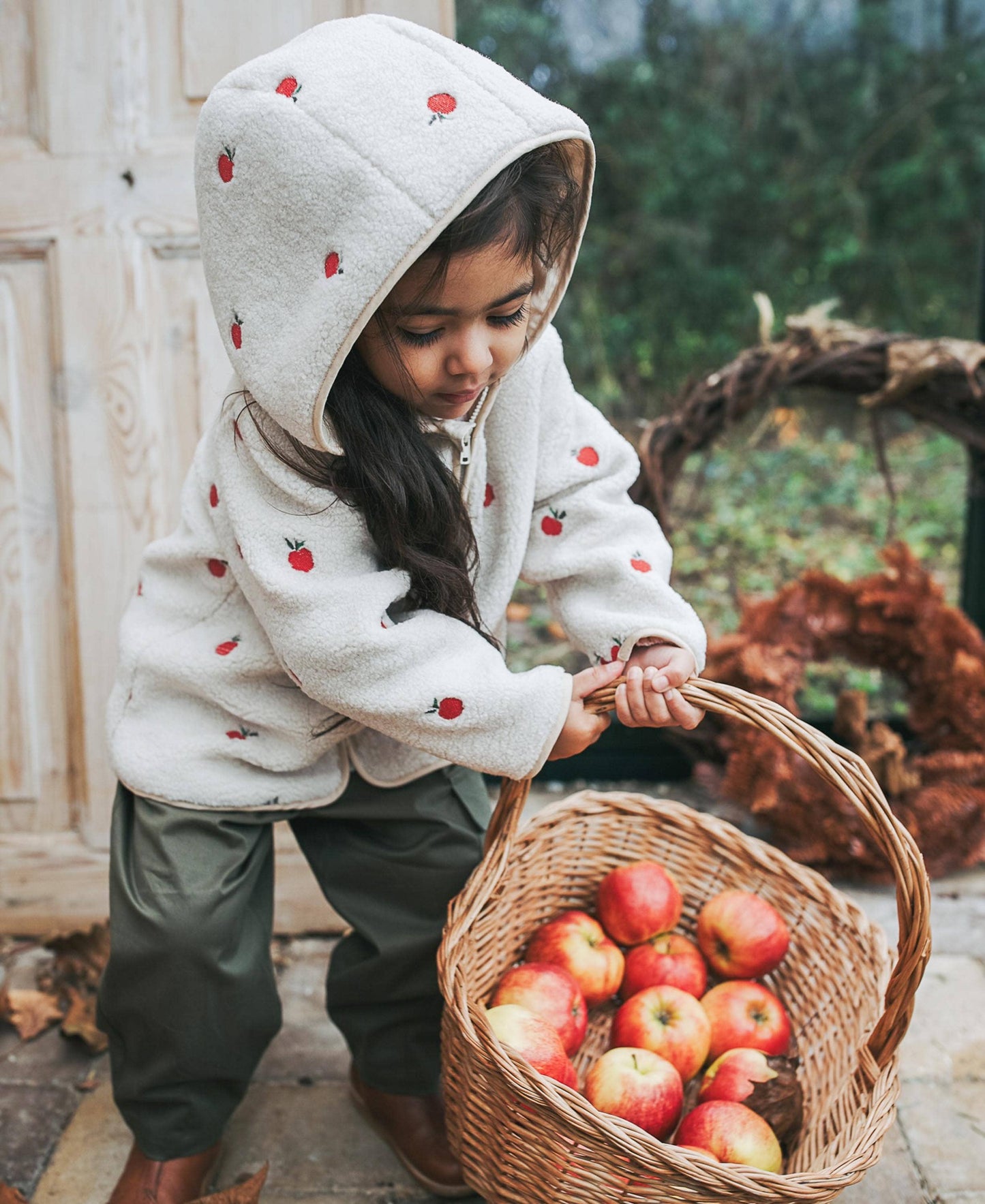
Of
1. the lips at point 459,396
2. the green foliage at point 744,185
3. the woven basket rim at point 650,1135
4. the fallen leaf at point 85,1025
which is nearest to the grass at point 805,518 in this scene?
the green foliage at point 744,185

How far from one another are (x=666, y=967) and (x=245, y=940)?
1.93 feet

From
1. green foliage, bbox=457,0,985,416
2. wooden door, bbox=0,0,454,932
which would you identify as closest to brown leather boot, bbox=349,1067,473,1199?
wooden door, bbox=0,0,454,932

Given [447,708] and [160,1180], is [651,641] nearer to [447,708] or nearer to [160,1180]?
[447,708]

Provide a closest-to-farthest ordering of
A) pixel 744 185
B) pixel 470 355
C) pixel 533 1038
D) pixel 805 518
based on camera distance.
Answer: pixel 470 355 → pixel 533 1038 → pixel 744 185 → pixel 805 518

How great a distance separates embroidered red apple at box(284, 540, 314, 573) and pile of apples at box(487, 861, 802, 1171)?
58 centimetres

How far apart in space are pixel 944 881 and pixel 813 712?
583mm

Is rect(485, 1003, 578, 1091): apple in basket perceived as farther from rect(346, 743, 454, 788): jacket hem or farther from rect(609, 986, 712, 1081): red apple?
rect(346, 743, 454, 788): jacket hem

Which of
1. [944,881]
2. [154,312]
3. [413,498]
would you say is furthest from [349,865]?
[944,881]

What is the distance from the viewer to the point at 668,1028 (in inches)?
56.8

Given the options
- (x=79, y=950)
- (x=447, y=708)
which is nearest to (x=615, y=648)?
(x=447, y=708)

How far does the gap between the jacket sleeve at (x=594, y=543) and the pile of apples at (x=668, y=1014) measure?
409 mm

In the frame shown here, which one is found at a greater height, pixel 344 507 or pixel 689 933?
pixel 344 507

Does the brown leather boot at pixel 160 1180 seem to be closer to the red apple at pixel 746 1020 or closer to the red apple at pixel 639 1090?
the red apple at pixel 639 1090

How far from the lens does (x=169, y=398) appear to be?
1.93 m
